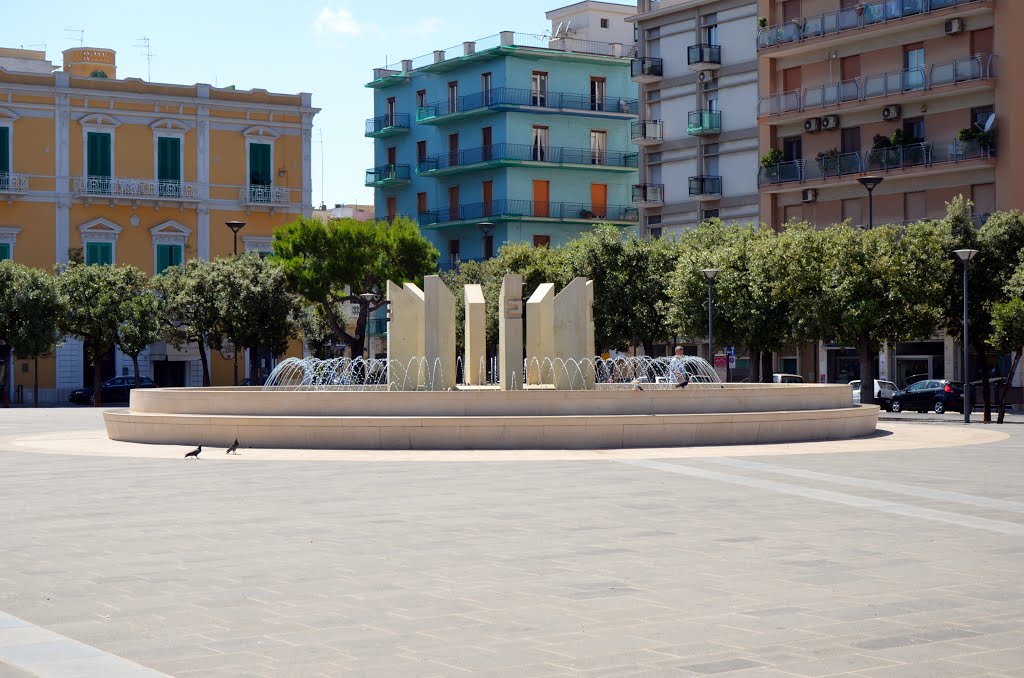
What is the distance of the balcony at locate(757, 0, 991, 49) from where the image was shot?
5019cm

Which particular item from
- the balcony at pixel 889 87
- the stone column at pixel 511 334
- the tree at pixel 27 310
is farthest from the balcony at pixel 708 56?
the stone column at pixel 511 334

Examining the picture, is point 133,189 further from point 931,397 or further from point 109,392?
point 931,397

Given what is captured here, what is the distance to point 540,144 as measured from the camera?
71000mm

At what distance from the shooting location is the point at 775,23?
5712 centimetres

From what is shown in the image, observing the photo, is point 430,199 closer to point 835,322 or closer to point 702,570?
point 835,322

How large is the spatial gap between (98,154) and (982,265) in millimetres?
38011

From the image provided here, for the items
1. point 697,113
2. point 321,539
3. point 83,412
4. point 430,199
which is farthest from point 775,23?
point 321,539

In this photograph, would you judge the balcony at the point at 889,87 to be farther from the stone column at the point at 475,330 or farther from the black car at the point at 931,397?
the stone column at the point at 475,330

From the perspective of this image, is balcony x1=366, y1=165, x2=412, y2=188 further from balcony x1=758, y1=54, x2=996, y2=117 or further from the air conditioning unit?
the air conditioning unit

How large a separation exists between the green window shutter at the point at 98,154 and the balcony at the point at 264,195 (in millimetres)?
6227

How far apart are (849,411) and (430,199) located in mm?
50954

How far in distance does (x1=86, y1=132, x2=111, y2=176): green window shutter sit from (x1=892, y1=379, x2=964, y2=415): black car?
116 ft

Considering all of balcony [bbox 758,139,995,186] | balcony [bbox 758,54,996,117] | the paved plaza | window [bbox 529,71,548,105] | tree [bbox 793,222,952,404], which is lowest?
the paved plaza

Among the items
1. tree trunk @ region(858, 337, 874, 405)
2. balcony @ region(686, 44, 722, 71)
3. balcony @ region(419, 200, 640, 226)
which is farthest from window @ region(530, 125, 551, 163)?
tree trunk @ region(858, 337, 874, 405)
